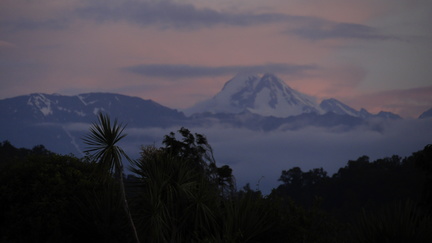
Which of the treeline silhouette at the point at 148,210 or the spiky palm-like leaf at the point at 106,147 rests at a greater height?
the spiky palm-like leaf at the point at 106,147

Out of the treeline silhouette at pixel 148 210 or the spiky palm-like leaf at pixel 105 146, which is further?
the spiky palm-like leaf at pixel 105 146

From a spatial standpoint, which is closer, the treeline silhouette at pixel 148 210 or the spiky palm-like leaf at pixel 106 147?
the treeline silhouette at pixel 148 210

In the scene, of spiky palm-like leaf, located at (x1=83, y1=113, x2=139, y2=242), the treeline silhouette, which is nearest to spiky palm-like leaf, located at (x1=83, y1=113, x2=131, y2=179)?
spiky palm-like leaf, located at (x1=83, y1=113, x2=139, y2=242)

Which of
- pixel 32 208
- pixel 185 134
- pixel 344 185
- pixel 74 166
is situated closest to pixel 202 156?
pixel 185 134

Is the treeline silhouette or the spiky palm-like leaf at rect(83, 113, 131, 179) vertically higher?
the spiky palm-like leaf at rect(83, 113, 131, 179)

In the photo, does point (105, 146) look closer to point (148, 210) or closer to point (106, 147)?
point (106, 147)

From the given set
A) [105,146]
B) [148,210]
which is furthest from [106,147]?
[148,210]

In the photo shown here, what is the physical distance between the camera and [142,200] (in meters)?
14.1

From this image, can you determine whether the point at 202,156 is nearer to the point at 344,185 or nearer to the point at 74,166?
the point at 74,166

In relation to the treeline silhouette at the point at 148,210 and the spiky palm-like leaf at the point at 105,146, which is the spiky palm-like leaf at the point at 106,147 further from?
the treeline silhouette at the point at 148,210

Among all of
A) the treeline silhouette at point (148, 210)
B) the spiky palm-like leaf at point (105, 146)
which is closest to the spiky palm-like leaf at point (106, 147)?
the spiky palm-like leaf at point (105, 146)

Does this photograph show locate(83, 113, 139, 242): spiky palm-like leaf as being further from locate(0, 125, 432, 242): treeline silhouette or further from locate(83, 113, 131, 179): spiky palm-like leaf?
locate(0, 125, 432, 242): treeline silhouette

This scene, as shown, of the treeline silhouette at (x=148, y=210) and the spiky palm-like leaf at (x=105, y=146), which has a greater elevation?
the spiky palm-like leaf at (x=105, y=146)

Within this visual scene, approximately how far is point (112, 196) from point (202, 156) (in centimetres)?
1257
